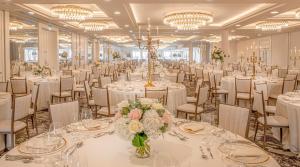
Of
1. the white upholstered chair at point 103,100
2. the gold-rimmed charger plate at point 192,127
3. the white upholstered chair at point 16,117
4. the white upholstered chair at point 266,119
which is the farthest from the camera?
the white upholstered chair at point 103,100

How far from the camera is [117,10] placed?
9.29 meters

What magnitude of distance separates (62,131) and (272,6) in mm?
7726

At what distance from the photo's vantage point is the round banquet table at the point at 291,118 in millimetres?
4750

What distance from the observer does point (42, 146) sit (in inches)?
99.6

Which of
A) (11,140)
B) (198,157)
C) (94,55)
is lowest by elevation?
(11,140)

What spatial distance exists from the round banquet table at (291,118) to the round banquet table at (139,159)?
7.63 ft

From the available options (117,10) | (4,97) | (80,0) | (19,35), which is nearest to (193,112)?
(4,97)

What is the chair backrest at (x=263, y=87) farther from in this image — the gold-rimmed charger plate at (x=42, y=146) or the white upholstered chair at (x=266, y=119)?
the gold-rimmed charger plate at (x=42, y=146)

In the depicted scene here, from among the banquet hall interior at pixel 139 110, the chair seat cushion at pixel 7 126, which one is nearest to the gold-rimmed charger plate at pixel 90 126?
the banquet hall interior at pixel 139 110

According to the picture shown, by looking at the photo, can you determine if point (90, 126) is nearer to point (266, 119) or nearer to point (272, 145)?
point (266, 119)

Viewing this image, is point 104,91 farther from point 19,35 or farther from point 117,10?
point 19,35

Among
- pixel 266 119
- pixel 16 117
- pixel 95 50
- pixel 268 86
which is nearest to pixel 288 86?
pixel 268 86

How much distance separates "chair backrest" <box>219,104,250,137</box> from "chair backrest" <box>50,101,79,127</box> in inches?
67.7

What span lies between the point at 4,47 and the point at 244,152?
9.10 metres
